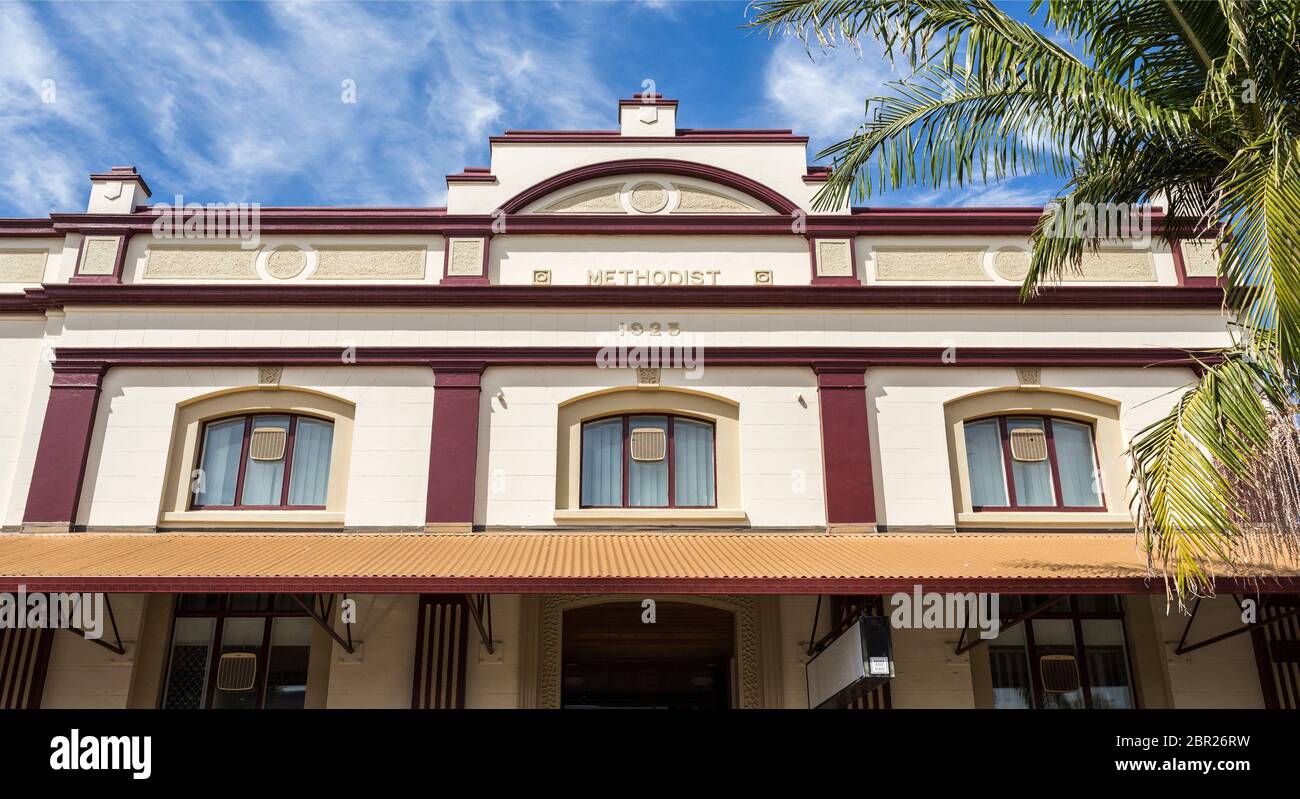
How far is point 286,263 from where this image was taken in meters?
13.8

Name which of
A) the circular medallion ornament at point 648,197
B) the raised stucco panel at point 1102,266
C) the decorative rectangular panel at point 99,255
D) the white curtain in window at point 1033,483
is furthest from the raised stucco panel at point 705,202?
the decorative rectangular panel at point 99,255

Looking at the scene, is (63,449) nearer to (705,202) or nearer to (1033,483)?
(705,202)

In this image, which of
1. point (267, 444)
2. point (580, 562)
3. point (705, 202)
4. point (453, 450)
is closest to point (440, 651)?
point (580, 562)

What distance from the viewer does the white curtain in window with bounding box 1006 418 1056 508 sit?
42.3ft

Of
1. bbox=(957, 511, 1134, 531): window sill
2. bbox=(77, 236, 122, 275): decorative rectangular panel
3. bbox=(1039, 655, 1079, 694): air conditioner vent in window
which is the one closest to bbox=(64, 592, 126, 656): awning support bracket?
bbox=(77, 236, 122, 275): decorative rectangular panel

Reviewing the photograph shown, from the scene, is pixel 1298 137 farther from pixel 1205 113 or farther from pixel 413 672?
pixel 413 672

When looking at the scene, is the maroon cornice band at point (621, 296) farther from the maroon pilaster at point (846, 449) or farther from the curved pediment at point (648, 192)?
the curved pediment at point (648, 192)

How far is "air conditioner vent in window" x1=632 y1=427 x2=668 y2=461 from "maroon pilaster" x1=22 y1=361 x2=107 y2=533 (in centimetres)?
693

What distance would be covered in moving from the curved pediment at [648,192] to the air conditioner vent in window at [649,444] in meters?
3.18

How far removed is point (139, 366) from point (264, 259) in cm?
214

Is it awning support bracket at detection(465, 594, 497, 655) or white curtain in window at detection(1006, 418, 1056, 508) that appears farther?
white curtain in window at detection(1006, 418, 1056, 508)

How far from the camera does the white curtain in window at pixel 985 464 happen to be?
42.4ft

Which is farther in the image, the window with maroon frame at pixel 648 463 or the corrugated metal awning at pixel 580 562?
the window with maroon frame at pixel 648 463

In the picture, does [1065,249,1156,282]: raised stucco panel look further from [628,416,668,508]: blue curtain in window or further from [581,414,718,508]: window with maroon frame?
[628,416,668,508]: blue curtain in window
